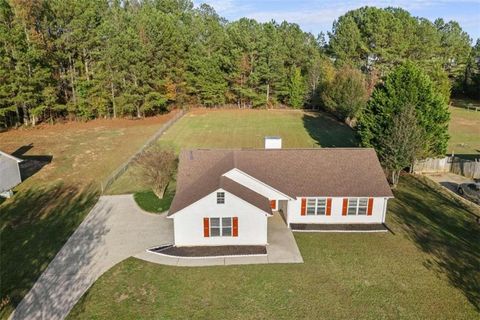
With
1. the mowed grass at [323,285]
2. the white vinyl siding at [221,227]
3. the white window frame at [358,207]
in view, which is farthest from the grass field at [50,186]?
the white window frame at [358,207]

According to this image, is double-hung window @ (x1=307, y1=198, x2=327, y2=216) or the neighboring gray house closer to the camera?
double-hung window @ (x1=307, y1=198, x2=327, y2=216)

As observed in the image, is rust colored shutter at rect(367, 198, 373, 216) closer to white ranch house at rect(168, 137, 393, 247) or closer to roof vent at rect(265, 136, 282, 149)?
white ranch house at rect(168, 137, 393, 247)

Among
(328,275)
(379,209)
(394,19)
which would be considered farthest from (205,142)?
(394,19)

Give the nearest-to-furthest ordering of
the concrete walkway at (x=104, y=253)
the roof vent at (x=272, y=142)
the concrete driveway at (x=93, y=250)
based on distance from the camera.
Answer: the concrete driveway at (x=93, y=250), the concrete walkway at (x=104, y=253), the roof vent at (x=272, y=142)

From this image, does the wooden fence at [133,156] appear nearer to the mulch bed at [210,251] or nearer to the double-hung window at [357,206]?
the mulch bed at [210,251]

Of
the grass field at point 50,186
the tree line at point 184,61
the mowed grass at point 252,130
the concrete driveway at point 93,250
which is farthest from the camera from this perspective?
the tree line at point 184,61

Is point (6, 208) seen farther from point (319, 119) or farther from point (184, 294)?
point (319, 119)

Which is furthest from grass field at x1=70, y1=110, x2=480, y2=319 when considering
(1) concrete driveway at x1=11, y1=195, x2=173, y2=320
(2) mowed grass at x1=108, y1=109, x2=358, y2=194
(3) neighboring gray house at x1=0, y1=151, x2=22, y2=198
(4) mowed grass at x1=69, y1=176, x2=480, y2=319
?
(2) mowed grass at x1=108, y1=109, x2=358, y2=194
